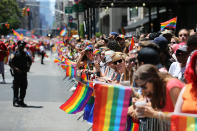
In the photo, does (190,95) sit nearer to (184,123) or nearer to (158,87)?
(158,87)

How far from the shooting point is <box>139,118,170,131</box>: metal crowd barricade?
463 cm

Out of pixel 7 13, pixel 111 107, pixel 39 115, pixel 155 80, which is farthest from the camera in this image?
pixel 7 13

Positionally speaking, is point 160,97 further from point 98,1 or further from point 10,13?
point 10,13

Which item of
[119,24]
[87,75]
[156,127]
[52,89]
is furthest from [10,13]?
[156,127]

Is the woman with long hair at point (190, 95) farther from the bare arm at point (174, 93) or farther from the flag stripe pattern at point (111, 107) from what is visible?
the flag stripe pattern at point (111, 107)

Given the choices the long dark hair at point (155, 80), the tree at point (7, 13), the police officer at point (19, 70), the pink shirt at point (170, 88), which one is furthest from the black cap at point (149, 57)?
the tree at point (7, 13)

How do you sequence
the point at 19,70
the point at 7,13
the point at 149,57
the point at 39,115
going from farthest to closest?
the point at 7,13
the point at 19,70
the point at 39,115
the point at 149,57

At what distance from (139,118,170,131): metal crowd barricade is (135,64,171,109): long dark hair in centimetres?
53

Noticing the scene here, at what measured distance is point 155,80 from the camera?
13.0 ft

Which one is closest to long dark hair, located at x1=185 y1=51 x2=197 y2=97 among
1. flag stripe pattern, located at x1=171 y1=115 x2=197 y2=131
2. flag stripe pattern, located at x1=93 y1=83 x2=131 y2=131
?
flag stripe pattern, located at x1=171 y1=115 x2=197 y2=131

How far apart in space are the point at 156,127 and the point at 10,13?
81527mm

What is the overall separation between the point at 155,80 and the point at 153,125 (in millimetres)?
1146

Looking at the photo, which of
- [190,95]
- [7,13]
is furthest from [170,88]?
[7,13]

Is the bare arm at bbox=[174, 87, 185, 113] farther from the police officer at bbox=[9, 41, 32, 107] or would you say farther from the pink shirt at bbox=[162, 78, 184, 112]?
the police officer at bbox=[9, 41, 32, 107]
